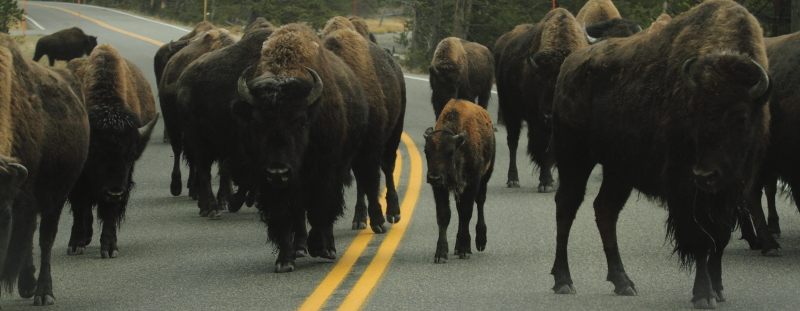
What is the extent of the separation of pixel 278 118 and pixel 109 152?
1856 millimetres

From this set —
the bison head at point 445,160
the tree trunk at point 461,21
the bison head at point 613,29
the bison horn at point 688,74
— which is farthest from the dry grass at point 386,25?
the bison horn at point 688,74

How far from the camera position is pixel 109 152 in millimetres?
8992

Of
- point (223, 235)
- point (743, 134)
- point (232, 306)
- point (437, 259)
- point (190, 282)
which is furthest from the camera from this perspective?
point (223, 235)

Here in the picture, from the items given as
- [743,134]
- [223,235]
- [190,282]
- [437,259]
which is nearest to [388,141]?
[223,235]

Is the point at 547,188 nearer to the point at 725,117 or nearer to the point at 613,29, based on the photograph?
the point at 613,29

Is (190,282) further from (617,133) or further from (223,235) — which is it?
(617,133)

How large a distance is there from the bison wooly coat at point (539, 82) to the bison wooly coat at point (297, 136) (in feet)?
13.7

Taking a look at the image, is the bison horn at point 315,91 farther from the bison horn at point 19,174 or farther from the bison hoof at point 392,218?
the bison hoof at point 392,218

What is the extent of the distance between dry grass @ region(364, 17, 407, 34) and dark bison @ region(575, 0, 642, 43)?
1732 inches

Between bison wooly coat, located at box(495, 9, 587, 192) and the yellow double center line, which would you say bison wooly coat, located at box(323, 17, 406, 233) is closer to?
the yellow double center line

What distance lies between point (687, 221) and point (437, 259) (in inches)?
101

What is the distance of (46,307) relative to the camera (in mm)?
7191

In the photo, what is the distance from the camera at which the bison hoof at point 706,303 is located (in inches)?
264

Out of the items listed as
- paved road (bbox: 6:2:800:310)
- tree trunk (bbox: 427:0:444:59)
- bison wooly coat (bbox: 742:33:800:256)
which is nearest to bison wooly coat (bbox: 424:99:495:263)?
paved road (bbox: 6:2:800:310)
